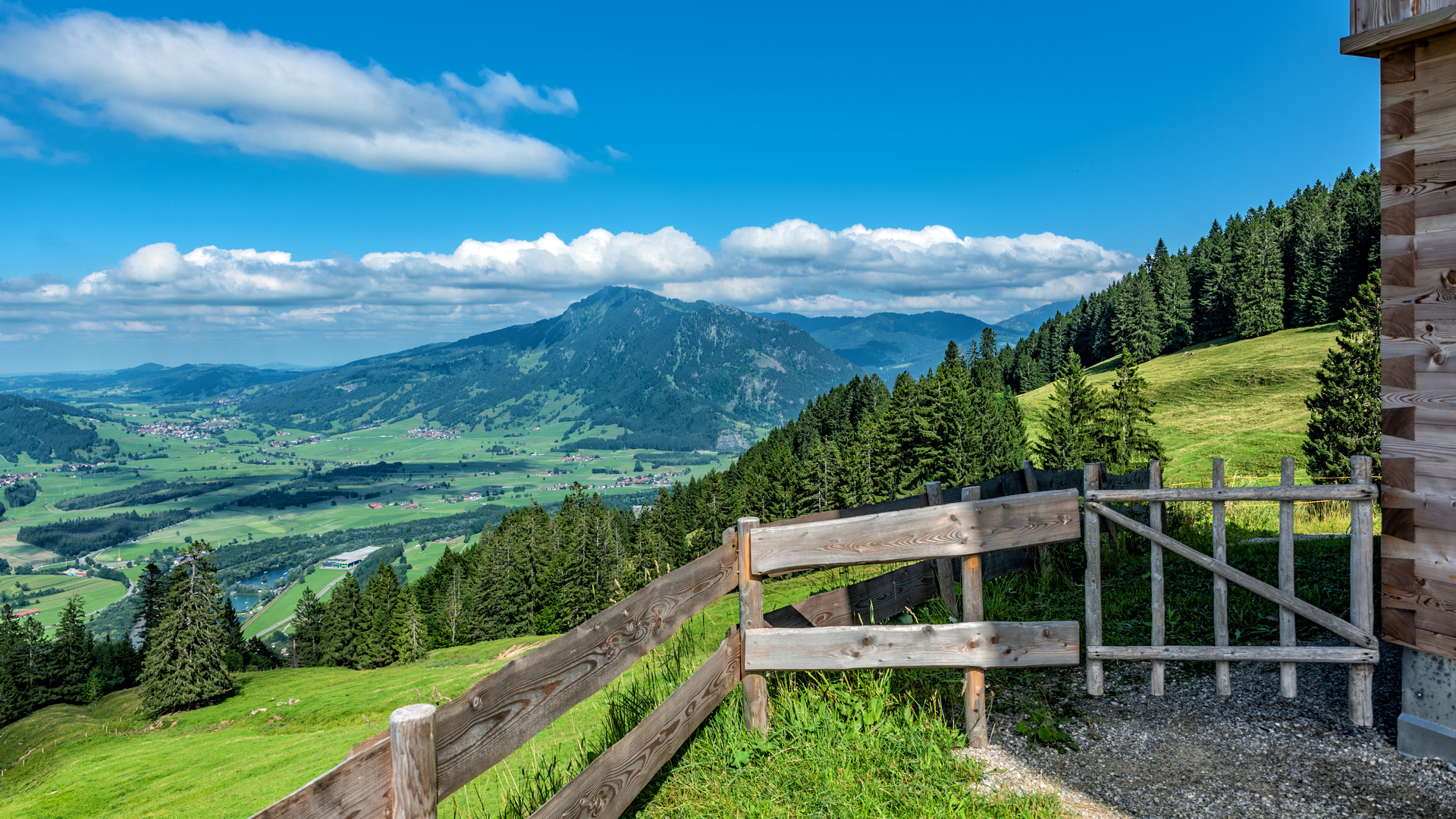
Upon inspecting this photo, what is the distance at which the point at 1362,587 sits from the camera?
5992 mm

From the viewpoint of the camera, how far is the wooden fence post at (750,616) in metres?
5.43

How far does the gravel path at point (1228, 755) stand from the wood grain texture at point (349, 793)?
4.21 meters

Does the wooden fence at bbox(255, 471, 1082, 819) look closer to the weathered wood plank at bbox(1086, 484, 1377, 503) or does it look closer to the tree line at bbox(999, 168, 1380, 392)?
the weathered wood plank at bbox(1086, 484, 1377, 503)

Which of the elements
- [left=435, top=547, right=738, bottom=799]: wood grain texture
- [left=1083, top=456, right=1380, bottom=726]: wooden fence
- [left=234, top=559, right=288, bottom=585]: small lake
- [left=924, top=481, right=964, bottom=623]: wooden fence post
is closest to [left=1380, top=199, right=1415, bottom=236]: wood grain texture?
[left=1083, top=456, right=1380, bottom=726]: wooden fence

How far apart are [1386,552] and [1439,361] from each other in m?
1.58

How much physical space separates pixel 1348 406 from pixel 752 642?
4712cm

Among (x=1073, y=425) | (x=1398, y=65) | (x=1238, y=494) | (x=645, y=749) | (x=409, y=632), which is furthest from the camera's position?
(x=409, y=632)

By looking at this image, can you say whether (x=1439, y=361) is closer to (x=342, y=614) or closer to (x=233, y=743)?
(x=233, y=743)

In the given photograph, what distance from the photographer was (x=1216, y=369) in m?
69.6

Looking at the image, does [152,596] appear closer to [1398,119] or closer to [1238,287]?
[1398,119]

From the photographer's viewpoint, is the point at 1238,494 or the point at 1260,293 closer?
the point at 1238,494

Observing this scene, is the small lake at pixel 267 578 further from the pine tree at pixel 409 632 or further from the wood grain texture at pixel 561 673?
the wood grain texture at pixel 561 673

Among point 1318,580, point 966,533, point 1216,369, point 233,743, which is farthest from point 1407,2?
point 1216,369

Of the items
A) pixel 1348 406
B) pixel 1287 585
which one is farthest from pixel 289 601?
pixel 1287 585
